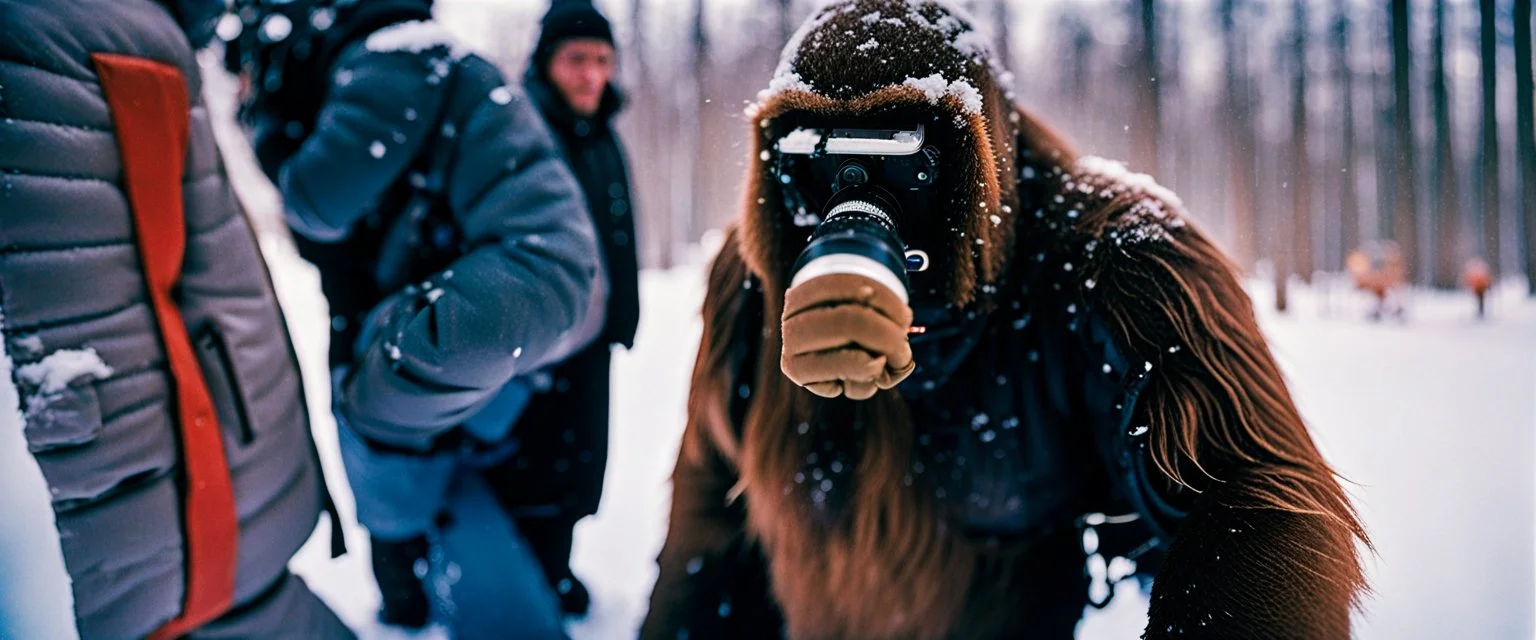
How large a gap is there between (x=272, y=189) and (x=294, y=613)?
0.63m

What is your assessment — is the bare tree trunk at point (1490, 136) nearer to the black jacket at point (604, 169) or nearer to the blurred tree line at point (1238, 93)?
the blurred tree line at point (1238, 93)

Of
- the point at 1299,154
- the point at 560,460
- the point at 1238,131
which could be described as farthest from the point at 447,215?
the point at 1299,154

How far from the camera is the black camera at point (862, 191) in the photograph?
0.50 meters

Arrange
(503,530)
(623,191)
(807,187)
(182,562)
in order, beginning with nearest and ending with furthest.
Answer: (807,187) < (182,562) < (503,530) < (623,191)

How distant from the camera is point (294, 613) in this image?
1015 mm

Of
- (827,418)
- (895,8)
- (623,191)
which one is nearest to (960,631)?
(827,418)

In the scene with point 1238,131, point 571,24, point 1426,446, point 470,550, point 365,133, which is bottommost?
point 470,550

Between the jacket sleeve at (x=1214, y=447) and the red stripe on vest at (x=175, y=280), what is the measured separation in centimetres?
93

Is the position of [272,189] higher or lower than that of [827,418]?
higher

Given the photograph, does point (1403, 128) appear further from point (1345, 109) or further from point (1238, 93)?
point (1238, 93)

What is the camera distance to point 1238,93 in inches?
35.0

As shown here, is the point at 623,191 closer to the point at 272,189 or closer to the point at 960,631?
the point at 272,189

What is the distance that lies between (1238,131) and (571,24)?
42.7 inches

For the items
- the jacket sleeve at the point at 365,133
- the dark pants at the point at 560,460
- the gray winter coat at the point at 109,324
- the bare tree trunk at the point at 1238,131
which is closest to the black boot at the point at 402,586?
the dark pants at the point at 560,460
